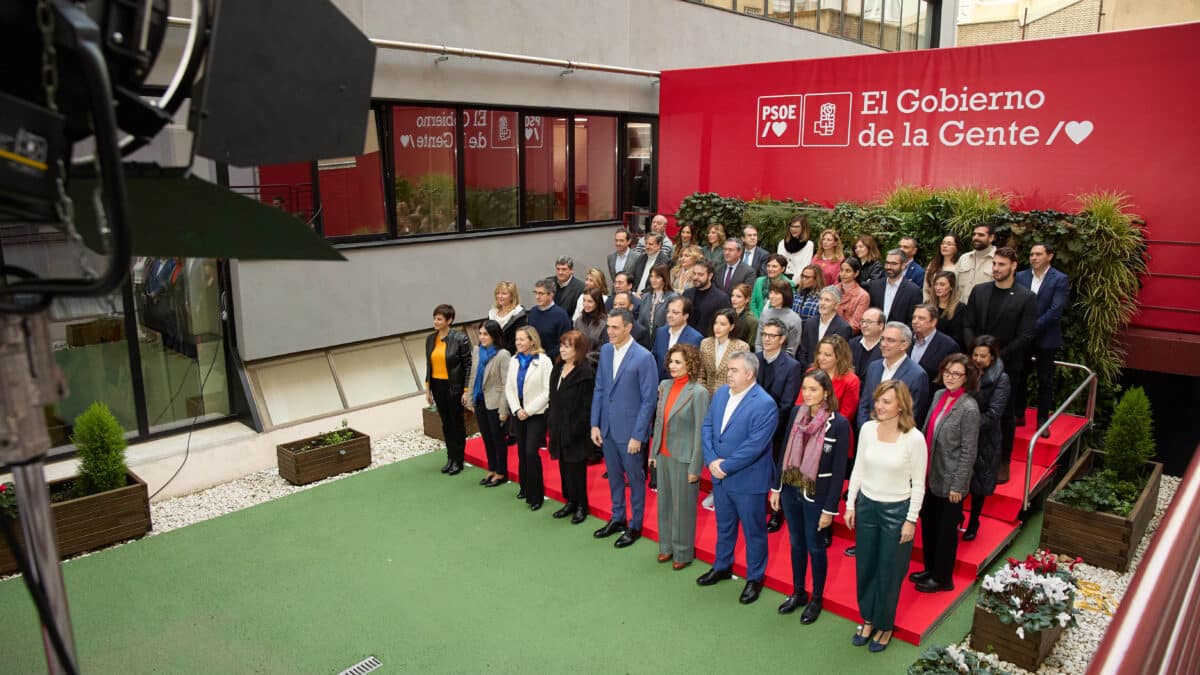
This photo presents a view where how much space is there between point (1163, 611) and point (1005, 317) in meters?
7.37

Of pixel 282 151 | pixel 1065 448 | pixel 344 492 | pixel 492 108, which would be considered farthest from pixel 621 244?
pixel 282 151

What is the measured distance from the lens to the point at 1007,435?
299 inches

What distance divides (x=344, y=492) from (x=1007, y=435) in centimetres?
640

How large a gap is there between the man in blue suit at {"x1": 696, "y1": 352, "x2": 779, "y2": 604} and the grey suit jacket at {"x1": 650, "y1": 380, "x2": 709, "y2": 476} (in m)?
0.12

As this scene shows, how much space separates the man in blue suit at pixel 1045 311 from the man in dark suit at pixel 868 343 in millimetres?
1896

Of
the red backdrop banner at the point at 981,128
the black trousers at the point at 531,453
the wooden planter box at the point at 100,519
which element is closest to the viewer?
the wooden planter box at the point at 100,519

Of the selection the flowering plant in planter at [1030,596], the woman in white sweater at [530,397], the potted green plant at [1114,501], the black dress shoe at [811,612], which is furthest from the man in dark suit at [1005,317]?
the woman in white sweater at [530,397]

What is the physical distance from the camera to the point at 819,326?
7652 millimetres

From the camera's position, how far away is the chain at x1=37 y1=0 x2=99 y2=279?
1.23 metres

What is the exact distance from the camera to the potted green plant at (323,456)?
8.84m

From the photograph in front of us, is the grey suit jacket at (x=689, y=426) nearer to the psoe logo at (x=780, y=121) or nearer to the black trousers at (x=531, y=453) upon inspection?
the black trousers at (x=531, y=453)

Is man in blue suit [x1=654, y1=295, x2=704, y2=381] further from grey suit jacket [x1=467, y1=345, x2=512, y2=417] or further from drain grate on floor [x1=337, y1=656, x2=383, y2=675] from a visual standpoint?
drain grate on floor [x1=337, y1=656, x2=383, y2=675]

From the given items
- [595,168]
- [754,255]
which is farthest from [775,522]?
[595,168]

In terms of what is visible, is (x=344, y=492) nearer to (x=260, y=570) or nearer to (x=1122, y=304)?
(x=260, y=570)
